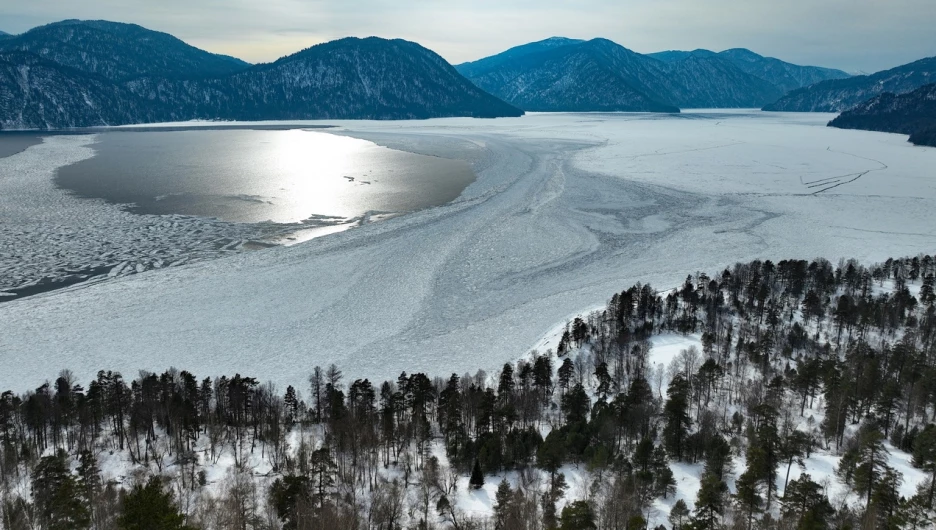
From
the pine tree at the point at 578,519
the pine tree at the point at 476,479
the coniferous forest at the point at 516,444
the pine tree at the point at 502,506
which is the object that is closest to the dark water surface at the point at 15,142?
the coniferous forest at the point at 516,444

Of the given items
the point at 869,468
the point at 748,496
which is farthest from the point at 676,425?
the point at 869,468

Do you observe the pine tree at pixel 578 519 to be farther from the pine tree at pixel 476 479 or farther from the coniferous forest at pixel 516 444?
Result: the pine tree at pixel 476 479

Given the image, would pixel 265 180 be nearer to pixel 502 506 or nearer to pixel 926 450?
pixel 502 506

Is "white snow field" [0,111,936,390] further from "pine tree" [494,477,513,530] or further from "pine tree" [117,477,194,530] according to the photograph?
"pine tree" [117,477,194,530]

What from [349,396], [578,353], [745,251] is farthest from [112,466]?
[745,251]

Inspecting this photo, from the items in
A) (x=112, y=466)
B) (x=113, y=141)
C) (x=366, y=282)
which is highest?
(x=113, y=141)

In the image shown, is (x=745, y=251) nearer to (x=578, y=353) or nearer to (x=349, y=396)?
(x=578, y=353)
